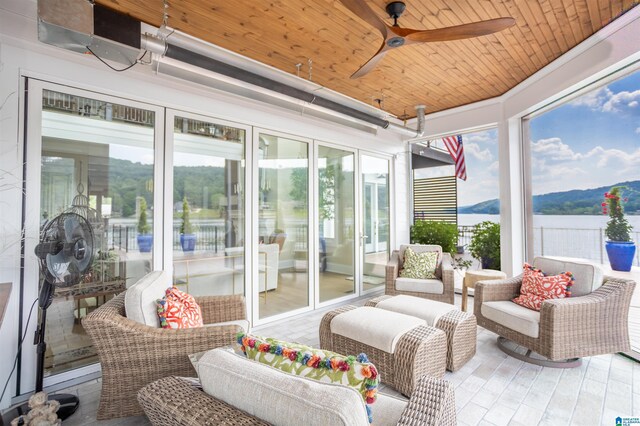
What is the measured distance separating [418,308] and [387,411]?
5.82 feet

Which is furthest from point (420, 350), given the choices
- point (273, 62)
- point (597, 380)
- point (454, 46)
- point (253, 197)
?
point (273, 62)

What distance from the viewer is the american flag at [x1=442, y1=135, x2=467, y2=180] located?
627 centimetres

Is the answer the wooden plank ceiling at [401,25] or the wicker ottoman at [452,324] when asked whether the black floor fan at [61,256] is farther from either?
the wicker ottoman at [452,324]

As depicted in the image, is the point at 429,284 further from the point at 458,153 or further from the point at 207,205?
the point at 458,153

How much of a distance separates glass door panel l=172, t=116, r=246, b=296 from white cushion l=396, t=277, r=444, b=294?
211 centimetres

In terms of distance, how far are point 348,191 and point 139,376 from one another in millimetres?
3804

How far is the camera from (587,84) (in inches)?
137

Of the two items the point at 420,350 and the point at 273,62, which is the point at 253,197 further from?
the point at 420,350

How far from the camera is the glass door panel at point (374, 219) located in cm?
538

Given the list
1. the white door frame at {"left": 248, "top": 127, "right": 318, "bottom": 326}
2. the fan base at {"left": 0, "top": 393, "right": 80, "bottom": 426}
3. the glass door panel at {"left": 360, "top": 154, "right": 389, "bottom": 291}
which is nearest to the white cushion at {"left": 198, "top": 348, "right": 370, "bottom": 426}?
the fan base at {"left": 0, "top": 393, "right": 80, "bottom": 426}

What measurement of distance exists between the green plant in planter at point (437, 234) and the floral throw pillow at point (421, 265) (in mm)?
1061

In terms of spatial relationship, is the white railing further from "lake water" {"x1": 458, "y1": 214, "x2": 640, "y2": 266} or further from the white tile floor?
the white tile floor

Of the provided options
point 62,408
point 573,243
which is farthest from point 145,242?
point 573,243

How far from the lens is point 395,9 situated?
101 inches
